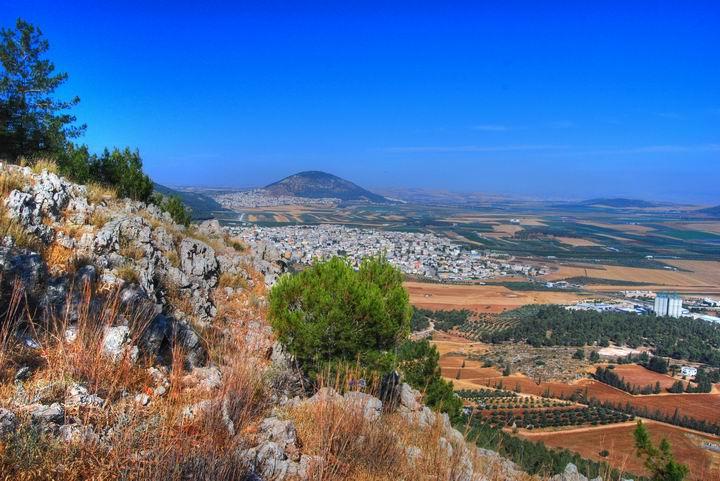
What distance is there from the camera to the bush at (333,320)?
745 cm

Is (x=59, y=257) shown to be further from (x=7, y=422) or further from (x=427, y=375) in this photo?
(x=427, y=375)

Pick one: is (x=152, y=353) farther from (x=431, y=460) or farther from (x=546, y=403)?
(x=546, y=403)

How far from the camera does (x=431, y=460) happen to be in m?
3.32

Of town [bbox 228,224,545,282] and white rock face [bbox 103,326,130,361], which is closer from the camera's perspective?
white rock face [bbox 103,326,130,361]

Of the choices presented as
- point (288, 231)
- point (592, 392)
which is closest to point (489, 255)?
point (288, 231)

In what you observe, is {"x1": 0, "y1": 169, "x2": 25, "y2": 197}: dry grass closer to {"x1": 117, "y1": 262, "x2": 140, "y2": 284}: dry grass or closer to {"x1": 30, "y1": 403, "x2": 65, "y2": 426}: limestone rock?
{"x1": 117, "y1": 262, "x2": 140, "y2": 284}: dry grass

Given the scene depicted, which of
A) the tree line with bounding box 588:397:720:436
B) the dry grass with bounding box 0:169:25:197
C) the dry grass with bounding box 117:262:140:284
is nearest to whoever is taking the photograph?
the dry grass with bounding box 117:262:140:284

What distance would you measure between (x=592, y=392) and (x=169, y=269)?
35971 mm

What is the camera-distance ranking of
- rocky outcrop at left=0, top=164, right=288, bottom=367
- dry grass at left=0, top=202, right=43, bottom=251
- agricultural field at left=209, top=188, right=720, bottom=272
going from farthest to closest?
agricultural field at left=209, top=188, right=720, bottom=272 → dry grass at left=0, top=202, right=43, bottom=251 → rocky outcrop at left=0, top=164, right=288, bottom=367

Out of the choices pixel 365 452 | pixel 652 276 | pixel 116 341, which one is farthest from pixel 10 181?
pixel 652 276

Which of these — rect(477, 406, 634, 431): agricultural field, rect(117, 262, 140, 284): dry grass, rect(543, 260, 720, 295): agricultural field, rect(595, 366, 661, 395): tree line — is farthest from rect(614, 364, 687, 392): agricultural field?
rect(117, 262, 140, 284): dry grass

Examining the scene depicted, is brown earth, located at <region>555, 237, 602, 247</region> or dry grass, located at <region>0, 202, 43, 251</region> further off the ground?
dry grass, located at <region>0, 202, 43, 251</region>

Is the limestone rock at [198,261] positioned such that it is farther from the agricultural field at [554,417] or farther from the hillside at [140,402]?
the agricultural field at [554,417]

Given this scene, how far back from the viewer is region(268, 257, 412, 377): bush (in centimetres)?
745
